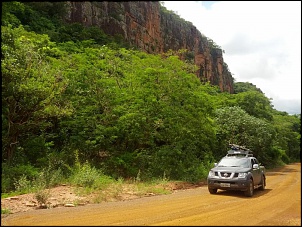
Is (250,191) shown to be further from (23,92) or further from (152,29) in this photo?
(152,29)

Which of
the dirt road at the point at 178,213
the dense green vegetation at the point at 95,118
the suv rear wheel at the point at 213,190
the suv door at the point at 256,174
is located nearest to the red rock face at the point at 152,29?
the dense green vegetation at the point at 95,118

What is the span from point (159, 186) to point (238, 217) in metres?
6.23

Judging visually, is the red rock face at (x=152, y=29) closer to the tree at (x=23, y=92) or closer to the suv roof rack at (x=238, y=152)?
the suv roof rack at (x=238, y=152)

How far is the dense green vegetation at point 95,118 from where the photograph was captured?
42.9 ft

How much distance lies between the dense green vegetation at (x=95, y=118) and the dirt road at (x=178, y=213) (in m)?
3.39

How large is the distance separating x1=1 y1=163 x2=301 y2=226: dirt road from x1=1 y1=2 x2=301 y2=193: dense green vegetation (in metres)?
3.39

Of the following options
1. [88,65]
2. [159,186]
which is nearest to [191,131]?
[159,186]

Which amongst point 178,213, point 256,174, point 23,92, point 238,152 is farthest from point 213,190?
point 23,92

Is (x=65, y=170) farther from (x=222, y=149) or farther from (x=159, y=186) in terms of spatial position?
(x=222, y=149)

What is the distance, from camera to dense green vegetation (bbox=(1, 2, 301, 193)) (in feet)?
42.9

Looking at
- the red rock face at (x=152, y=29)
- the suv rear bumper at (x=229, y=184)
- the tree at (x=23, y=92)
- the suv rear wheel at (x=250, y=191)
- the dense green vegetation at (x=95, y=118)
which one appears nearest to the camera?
the suv rear bumper at (x=229, y=184)

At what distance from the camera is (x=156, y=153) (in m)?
16.9

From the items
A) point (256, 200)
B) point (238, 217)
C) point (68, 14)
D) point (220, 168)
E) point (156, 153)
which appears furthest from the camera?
point (68, 14)

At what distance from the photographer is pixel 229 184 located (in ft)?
38.4
